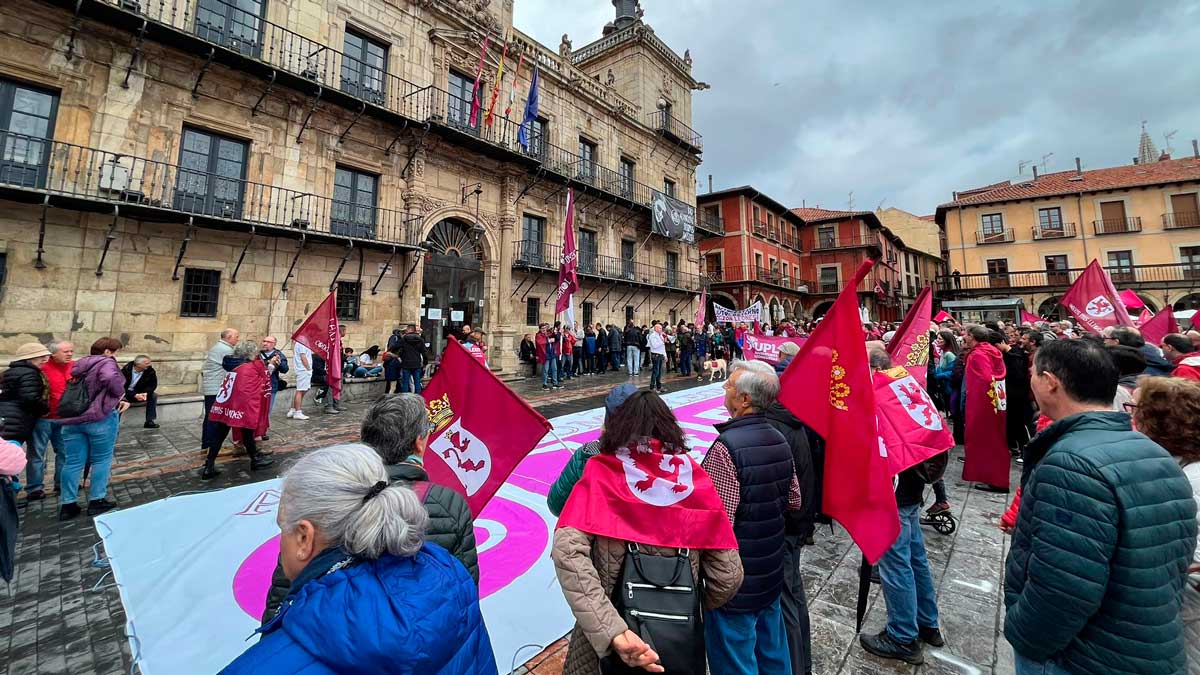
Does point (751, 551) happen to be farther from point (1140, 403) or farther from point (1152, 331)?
point (1152, 331)

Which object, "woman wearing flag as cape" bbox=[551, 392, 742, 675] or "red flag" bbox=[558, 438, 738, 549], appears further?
"red flag" bbox=[558, 438, 738, 549]

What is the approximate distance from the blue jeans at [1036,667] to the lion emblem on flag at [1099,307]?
9.89 metres

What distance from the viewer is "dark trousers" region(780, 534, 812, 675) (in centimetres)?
231

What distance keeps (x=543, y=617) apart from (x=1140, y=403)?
11.0ft

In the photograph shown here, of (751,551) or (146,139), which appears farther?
(146,139)

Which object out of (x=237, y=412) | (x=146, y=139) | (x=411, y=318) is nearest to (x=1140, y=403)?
(x=237, y=412)

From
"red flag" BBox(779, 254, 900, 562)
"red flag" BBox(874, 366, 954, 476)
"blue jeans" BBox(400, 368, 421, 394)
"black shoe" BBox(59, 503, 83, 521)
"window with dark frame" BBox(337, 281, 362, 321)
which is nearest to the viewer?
"red flag" BBox(779, 254, 900, 562)

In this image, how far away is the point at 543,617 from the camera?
2.99 metres

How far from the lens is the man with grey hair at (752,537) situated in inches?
79.4

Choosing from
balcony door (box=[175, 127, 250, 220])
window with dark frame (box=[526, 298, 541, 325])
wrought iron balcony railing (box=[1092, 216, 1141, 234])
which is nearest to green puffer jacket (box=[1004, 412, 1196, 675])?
balcony door (box=[175, 127, 250, 220])

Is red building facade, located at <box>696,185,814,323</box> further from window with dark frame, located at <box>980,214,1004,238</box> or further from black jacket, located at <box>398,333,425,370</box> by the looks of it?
black jacket, located at <box>398,333,425,370</box>

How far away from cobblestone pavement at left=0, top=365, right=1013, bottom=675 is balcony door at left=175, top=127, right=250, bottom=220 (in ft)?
25.2

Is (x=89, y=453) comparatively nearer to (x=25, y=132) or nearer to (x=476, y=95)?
(x=25, y=132)

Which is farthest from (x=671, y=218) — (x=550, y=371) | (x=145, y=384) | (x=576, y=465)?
(x=576, y=465)
